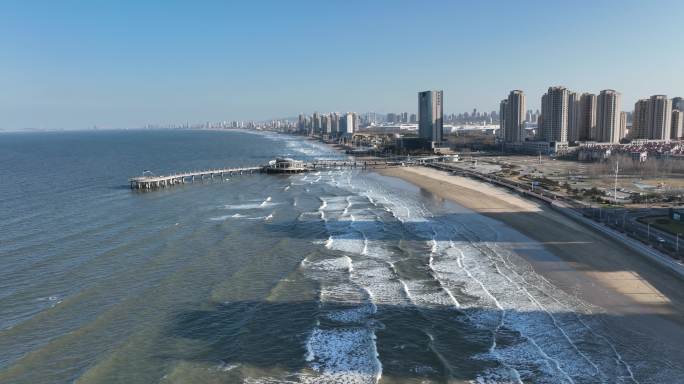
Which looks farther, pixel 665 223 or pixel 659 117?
pixel 659 117

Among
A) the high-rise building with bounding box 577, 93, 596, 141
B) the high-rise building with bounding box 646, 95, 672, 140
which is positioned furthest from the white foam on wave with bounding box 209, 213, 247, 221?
the high-rise building with bounding box 646, 95, 672, 140

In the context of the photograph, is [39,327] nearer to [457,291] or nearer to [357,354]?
[357,354]

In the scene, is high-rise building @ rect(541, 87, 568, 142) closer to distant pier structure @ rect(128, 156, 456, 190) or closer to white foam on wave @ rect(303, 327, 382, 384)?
distant pier structure @ rect(128, 156, 456, 190)

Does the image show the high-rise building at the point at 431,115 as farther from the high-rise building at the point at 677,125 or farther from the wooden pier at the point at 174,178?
the wooden pier at the point at 174,178

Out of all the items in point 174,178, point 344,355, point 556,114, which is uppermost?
point 556,114

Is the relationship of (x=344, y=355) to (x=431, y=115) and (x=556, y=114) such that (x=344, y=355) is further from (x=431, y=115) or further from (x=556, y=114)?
(x=431, y=115)

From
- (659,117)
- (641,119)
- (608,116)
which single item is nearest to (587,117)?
(608,116)
